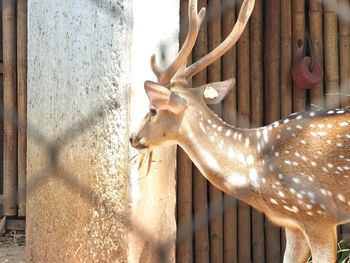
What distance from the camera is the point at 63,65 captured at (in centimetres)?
294

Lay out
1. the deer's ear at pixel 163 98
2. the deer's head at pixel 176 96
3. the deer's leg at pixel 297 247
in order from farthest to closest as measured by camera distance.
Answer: the deer's leg at pixel 297 247
the deer's head at pixel 176 96
the deer's ear at pixel 163 98

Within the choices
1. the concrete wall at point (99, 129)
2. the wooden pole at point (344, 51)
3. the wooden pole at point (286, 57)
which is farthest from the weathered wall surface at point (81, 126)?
the wooden pole at point (344, 51)

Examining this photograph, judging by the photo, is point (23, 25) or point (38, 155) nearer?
point (38, 155)

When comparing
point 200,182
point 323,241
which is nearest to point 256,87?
point 200,182

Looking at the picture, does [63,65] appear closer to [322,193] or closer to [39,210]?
[39,210]

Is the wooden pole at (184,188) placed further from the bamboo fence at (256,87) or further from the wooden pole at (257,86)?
the wooden pole at (257,86)

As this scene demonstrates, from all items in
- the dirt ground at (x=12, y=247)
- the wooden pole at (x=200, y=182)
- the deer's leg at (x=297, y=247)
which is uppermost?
the wooden pole at (x=200, y=182)

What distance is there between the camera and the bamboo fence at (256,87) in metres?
3.76

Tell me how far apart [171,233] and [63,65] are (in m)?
0.78

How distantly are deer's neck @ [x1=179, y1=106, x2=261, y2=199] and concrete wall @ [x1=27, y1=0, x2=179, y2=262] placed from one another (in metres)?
0.19

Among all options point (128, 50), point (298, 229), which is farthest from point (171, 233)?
point (128, 50)

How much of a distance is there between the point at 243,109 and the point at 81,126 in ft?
3.78

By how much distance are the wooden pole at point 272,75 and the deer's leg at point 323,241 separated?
126 centimetres

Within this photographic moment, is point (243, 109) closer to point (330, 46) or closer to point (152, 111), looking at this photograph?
point (330, 46)
